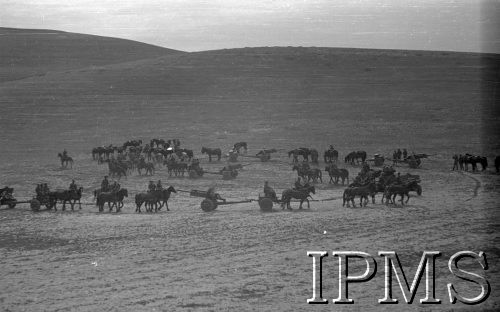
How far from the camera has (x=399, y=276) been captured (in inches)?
603

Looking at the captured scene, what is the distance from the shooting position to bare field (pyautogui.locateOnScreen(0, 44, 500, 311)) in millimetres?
14953

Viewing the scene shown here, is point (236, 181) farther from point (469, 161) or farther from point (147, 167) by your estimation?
point (469, 161)

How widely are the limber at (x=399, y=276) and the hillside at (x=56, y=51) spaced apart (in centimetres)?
6295

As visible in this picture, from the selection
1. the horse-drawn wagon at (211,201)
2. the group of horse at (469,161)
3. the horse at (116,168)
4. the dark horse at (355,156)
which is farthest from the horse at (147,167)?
the group of horse at (469,161)

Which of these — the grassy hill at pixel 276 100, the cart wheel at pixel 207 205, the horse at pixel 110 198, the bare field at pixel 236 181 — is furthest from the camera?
the grassy hill at pixel 276 100

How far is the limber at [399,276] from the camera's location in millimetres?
13875

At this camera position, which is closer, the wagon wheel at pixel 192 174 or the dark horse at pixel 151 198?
the dark horse at pixel 151 198

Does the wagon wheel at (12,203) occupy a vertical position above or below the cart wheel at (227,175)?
below

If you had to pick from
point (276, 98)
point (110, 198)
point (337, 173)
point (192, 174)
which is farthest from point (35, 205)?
point (276, 98)

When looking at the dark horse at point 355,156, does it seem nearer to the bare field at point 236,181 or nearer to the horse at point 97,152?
the bare field at point 236,181

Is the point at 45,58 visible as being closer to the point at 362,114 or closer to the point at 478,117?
the point at 362,114

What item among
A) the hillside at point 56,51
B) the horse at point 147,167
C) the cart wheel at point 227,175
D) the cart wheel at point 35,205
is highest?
the hillside at point 56,51

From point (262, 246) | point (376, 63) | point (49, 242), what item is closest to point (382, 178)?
point (262, 246)

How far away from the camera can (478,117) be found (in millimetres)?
49844
